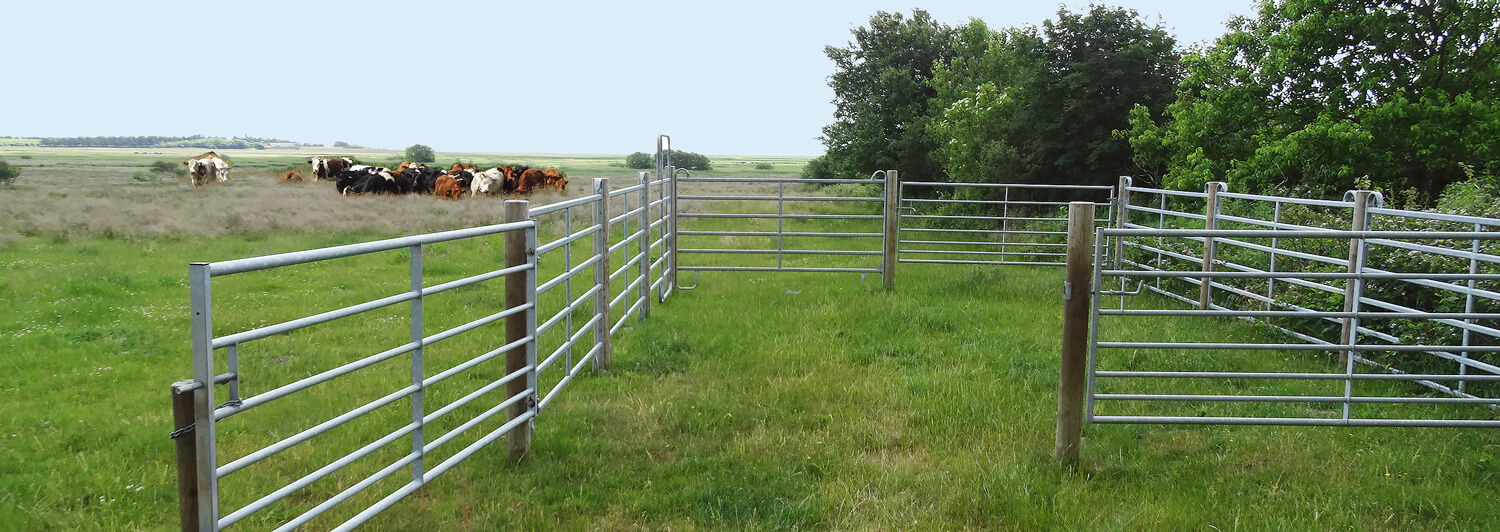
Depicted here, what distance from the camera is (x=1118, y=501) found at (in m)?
4.20

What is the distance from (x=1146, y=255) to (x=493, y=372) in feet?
28.6

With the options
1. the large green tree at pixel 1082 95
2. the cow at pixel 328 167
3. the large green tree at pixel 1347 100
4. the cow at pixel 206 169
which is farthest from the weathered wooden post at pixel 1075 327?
the cow at pixel 328 167

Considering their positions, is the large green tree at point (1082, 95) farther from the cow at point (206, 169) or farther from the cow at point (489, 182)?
the cow at point (206, 169)

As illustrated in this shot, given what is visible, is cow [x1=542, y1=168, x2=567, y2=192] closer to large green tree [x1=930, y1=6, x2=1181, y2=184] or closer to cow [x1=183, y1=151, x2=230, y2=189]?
cow [x1=183, y1=151, x2=230, y2=189]

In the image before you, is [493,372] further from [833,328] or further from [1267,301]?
[1267,301]

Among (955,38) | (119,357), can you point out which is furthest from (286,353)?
(955,38)

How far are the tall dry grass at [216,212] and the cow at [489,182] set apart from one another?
1355 mm

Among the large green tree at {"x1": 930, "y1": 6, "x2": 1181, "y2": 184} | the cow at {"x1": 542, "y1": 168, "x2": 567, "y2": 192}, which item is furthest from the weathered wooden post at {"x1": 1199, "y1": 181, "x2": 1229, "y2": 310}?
the cow at {"x1": 542, "y1": 168, "x2": 567, "y2": 192}

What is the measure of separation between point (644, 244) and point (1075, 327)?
4.90 meters

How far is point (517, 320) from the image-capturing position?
459cm

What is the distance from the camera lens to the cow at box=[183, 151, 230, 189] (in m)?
38.4

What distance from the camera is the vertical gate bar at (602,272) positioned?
245 inches

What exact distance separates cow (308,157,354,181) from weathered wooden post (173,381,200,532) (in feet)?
144

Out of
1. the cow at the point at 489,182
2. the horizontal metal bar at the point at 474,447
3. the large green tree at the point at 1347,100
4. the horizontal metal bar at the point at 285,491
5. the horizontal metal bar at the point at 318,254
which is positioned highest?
the large green tree at the point at 1347,100
